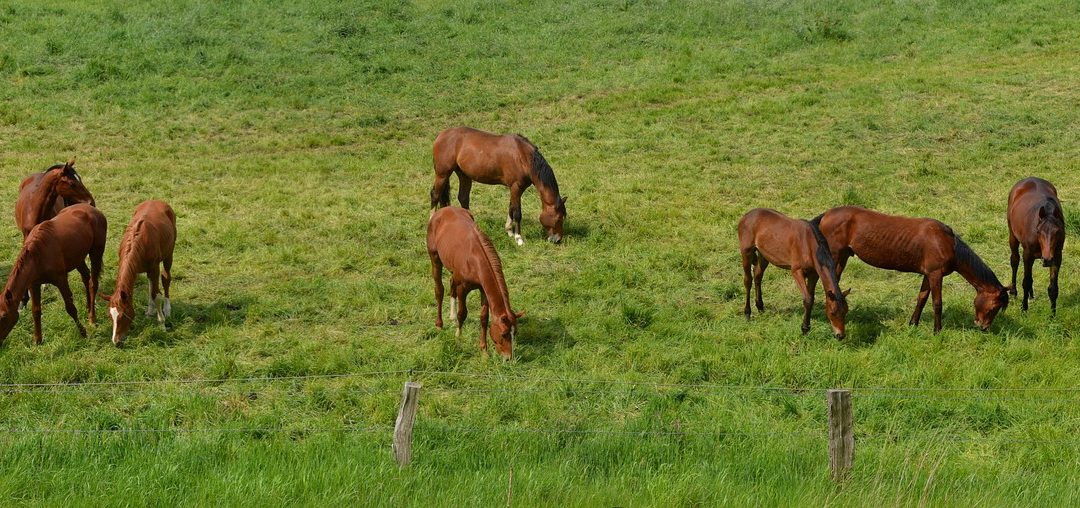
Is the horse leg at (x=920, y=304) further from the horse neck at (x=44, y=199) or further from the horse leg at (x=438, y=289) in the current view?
the horse neck at (x=44, y=199)

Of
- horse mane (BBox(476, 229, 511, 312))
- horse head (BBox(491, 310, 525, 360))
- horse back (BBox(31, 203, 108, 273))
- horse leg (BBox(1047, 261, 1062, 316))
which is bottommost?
horse leg (BBox(1047, 261, 1062, 316))

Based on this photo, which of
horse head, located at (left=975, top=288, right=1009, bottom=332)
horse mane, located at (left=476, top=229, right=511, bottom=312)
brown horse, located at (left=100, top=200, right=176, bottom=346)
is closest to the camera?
horse mane, located at (left=476, top=229, right=511, bottom=312)

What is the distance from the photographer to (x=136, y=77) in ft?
74.9

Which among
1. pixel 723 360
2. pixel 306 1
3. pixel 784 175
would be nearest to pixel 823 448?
pixel 723 360

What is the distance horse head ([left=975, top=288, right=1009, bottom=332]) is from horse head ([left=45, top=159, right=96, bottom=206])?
32.3 feet

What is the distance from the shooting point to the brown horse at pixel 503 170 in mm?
13539

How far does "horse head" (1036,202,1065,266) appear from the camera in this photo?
10703 mm

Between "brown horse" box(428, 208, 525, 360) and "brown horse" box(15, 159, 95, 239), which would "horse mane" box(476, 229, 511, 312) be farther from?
"brown horse" box(15, 159, 95, 239)

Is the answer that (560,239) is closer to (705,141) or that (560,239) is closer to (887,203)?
(887,203)

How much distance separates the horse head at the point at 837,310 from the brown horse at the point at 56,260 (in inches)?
289

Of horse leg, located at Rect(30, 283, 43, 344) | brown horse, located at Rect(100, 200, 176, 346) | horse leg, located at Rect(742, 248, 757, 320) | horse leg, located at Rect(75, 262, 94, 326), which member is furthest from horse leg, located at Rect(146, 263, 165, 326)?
horse leg, located at Rect(742, 248, 757, 320)

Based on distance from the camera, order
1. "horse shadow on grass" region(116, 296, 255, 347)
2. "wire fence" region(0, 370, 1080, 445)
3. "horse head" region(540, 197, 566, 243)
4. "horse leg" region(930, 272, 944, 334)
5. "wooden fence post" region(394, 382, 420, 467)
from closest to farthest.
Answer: "wooden fence post" region(394, 382, 420, 467) < "wire fence" region(0, 370, 1080, 445) < "horse shadow on grass" region(116, 296, 255, 347) < "horse leg" region(930, 272, 944, 334) < "horse head" region(540, 197, 566, 243)

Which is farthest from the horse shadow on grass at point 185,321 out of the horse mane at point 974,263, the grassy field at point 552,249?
the horse mane at point 974,263

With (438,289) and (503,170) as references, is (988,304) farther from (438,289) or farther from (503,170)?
(503,170)
